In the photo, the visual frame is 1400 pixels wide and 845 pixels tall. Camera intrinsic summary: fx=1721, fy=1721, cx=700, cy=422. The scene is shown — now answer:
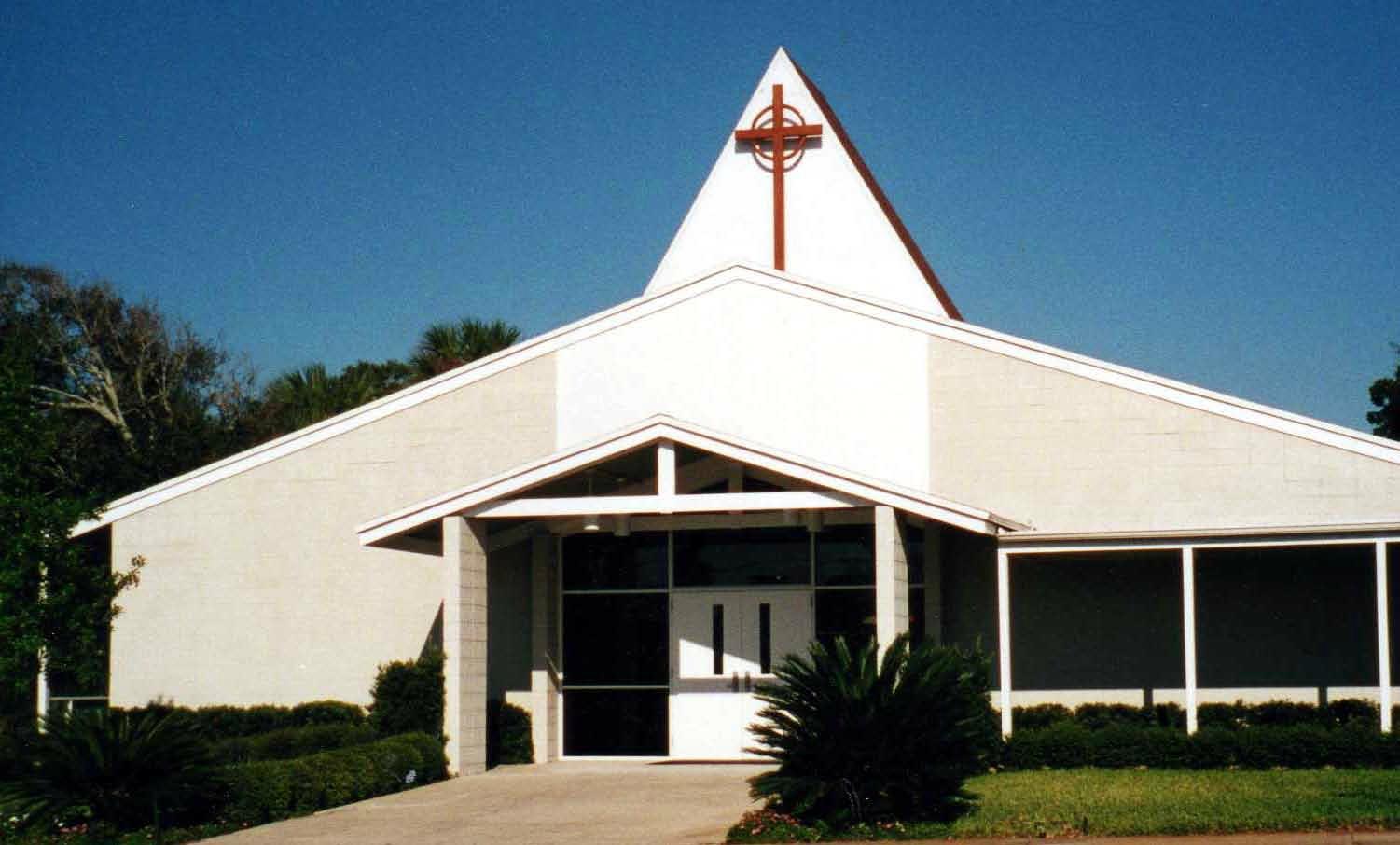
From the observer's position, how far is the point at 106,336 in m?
59.8

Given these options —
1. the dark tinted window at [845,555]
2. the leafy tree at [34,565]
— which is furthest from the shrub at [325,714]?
the dark tinted window at [845,555]

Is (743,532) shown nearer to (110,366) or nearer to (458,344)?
Answer: (458,344)

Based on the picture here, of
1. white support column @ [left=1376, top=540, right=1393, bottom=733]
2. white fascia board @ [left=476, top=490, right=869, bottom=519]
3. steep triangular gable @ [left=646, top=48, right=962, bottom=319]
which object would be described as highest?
steep triangular gable @ [left=646, top=48, right=962, bottom=319]

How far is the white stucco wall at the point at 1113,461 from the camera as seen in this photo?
23797mm

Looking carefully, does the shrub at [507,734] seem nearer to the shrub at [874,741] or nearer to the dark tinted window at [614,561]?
the dark tinted window at [614,561]

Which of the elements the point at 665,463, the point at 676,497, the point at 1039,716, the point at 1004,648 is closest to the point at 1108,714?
the point at 1039,716

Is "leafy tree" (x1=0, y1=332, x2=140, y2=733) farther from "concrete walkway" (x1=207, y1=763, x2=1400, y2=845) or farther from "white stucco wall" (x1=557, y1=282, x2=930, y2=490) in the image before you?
"white stucco wall" (x1=557, y1=282, x2=930, y2=490)

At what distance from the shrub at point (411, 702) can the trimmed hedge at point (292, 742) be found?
0.31 m

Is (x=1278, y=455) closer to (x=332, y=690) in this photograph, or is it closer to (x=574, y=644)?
(x=574, y=644)

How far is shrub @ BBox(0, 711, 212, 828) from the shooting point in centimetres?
1764

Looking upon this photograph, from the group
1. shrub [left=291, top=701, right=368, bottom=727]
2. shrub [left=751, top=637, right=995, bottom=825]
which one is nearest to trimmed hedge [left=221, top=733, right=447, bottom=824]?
shrub [left=291, top=701, right=368, bottom=727]

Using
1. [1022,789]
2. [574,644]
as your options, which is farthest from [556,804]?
[574,644]

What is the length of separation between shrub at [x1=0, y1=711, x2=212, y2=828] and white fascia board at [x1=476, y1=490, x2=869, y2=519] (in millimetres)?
6369

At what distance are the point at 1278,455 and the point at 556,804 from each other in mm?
11282
